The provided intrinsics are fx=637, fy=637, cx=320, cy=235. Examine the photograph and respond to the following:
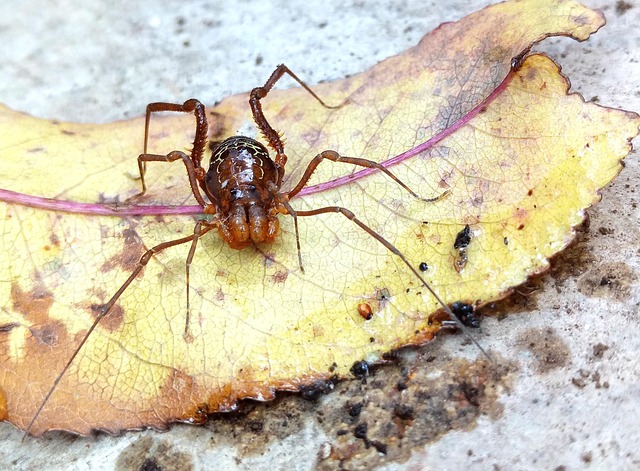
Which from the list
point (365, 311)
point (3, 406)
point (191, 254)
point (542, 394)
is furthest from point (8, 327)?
point (542, 394)

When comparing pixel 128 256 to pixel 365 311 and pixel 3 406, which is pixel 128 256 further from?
pixel 365 311

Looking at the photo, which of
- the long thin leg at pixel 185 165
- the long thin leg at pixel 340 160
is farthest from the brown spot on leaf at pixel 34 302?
the long thin leg at pixel 340 160

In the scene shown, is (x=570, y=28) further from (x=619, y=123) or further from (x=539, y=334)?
(x=539, y=334)

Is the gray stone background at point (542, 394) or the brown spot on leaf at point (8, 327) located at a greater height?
the brown spot on leaf at point (8, 327)

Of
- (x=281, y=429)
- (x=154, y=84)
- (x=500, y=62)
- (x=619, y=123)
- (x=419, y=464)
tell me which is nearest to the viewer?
(x=419, y=464)

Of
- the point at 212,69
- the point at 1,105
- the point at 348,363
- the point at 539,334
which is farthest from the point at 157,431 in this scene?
the point at 212,69

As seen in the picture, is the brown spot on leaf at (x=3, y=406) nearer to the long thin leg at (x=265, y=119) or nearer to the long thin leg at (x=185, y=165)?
the long thin leg at (x=185, y=165)

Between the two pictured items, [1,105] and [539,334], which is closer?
[539,334]
